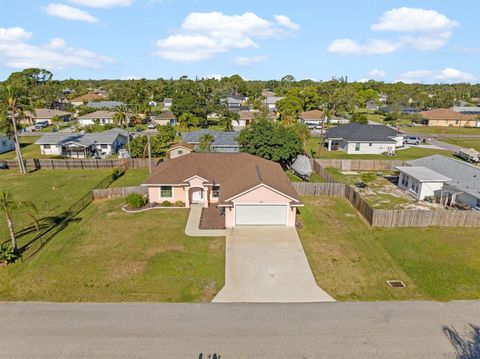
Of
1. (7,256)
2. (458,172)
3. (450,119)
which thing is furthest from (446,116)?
(7,256)

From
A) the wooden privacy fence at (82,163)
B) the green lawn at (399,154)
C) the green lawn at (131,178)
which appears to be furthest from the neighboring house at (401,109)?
the green lawn at (131,178)

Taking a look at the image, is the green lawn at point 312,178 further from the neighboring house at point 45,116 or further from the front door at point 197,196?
the neighboring house at point 45,116

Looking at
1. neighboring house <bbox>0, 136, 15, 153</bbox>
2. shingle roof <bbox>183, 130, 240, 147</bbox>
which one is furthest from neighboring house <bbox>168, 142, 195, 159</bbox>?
neighboring house <bbox>0, 136, 15, 153</bbox>

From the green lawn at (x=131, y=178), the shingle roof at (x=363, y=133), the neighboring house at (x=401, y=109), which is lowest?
the green lawn at (x=131, y=178)

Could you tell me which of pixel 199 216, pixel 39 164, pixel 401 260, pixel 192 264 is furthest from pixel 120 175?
pixel 401 260

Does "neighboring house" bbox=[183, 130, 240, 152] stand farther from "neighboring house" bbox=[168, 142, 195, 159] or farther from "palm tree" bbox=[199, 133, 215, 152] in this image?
"neighboring house" bbox=[168, 142, 195, 159]

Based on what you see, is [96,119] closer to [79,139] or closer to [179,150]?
[79,139]
